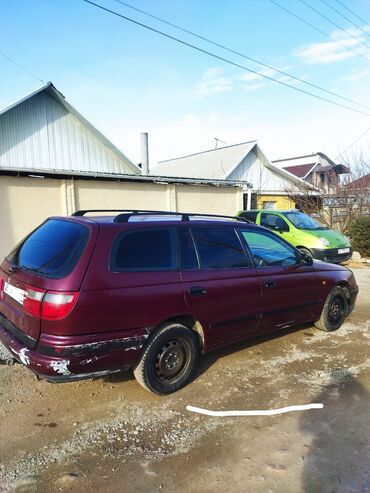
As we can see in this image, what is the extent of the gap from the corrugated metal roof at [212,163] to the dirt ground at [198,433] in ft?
59.5

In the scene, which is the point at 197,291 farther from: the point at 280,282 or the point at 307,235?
the point at 307,235

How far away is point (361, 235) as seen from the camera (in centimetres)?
1395

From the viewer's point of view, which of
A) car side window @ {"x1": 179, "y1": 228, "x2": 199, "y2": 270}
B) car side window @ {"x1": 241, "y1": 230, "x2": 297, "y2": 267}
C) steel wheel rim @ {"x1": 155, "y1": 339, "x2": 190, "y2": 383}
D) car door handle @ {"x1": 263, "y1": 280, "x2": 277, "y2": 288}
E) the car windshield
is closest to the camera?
steel wheel rim @ {"x1": 155, "y1": 339, "x2": 190, "y2": 383}

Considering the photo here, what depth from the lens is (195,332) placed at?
3883 mm

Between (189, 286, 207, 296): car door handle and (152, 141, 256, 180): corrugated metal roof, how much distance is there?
18170mm

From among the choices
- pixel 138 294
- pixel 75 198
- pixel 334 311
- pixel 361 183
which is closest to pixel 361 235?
pixel 361 183

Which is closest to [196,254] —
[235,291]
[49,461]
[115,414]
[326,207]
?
[235,291]

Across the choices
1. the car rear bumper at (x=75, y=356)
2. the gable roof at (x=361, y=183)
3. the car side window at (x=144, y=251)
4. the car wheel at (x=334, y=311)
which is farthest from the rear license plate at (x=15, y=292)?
the gable roof at (x=361, y=183)

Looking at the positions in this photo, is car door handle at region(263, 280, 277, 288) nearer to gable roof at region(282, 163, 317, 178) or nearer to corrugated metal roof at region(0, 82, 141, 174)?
corrugated metal roof at region(0, 82, 141, 174)

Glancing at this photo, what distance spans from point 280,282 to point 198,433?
2.07 m

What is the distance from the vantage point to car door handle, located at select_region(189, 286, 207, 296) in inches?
146

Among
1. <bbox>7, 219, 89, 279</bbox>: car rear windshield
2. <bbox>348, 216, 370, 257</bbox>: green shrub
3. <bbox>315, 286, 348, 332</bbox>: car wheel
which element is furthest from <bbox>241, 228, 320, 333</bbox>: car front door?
<bbox>348, 216, 370, 257</bbox>: green shrub

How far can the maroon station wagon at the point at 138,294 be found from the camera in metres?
3.06

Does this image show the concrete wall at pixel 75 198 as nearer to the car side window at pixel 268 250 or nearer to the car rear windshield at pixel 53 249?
the car rear windshield at pixel 53 249
